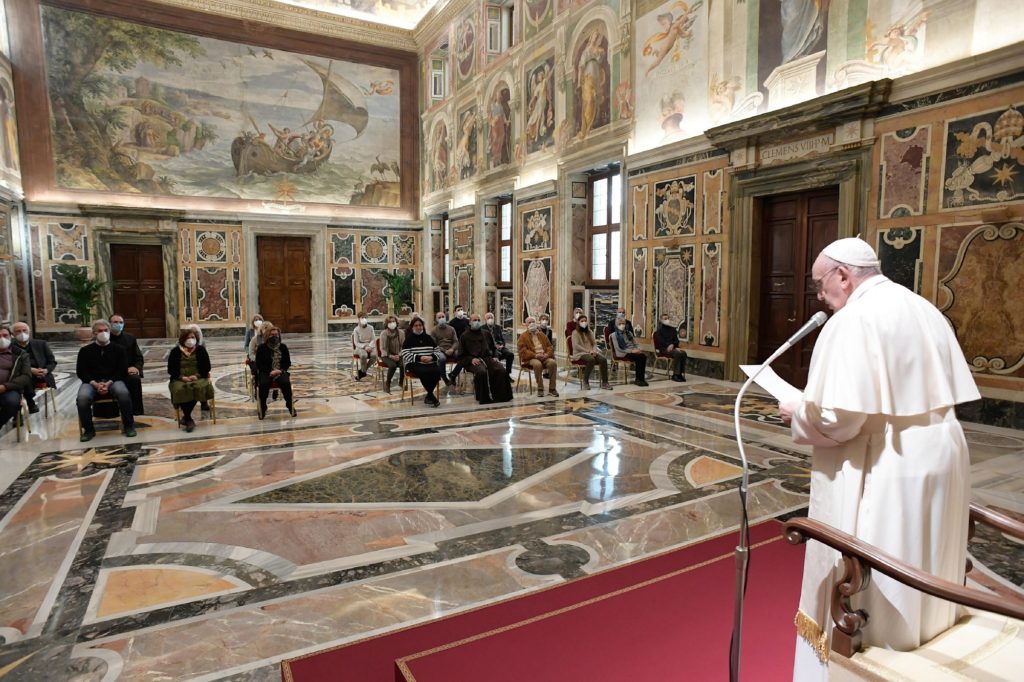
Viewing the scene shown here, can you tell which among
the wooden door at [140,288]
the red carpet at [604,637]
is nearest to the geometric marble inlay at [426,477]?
the red carpet at [604,637]

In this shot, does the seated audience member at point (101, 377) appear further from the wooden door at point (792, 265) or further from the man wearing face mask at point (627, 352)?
the wooden door at point (792, 265)

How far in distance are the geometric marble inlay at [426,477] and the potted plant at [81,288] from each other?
571 inches

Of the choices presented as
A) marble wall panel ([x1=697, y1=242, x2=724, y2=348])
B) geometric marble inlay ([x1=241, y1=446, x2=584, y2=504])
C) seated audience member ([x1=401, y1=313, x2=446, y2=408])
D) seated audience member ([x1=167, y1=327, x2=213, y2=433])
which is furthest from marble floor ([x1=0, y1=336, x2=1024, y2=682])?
marble wall panel ([x1=697, y1=242, x2=724, y2=348])

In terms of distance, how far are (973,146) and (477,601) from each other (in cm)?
722

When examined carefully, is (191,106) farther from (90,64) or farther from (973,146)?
(973,146)

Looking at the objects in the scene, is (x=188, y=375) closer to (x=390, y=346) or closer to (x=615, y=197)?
(x=390, y=346)

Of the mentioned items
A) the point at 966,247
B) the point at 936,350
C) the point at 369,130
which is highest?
the point at 369,130

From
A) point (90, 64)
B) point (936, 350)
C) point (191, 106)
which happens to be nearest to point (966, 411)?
A: point (936, 350)

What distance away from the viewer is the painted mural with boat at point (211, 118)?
16.7 metres

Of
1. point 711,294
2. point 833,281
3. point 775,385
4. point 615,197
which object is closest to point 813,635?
point 775,385

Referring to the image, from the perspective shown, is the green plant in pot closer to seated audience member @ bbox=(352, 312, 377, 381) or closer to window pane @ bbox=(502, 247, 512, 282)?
window pane @ bbox=(502, 247, 512, 282)

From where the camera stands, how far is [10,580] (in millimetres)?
3408

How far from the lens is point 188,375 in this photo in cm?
706

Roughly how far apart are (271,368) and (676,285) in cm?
679
